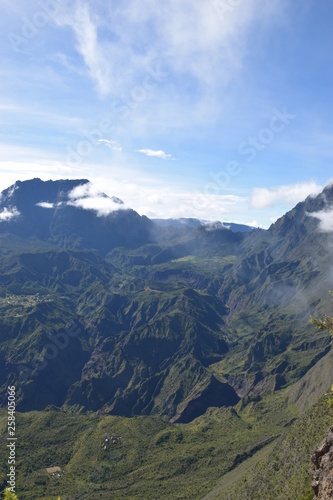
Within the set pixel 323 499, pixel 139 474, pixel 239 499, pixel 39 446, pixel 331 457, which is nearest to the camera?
pixel 323 499

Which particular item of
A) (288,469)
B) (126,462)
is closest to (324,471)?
(288,469)

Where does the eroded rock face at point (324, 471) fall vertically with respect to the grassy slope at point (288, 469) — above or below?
above

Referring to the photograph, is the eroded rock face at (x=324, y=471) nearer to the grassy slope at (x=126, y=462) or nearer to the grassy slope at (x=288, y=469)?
the grassy slope at (x=288, y=469)

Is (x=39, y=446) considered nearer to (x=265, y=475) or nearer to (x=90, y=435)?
(x=90, y=435)

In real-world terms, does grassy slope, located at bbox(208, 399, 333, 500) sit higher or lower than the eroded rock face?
lower

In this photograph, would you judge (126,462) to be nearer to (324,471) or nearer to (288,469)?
(288,469)

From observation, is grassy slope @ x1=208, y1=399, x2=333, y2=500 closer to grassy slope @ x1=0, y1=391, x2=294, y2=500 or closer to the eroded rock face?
grassy slope @ x1=0, y1=391, x2=294, y2=500

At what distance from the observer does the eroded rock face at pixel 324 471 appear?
157 ft

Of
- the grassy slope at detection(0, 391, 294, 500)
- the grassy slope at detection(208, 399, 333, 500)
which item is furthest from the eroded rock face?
the grassy slope at detection(0, 391, 294, 500)

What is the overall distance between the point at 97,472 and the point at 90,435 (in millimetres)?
29384

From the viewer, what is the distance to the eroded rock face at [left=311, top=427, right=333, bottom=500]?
48.0 metres

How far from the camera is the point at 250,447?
174875 millimetres

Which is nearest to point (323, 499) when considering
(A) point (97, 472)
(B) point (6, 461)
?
(A) point (97, 472)

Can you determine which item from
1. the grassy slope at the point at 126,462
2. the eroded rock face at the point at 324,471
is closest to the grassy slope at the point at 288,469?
the grassy slope at the point at 126,462
